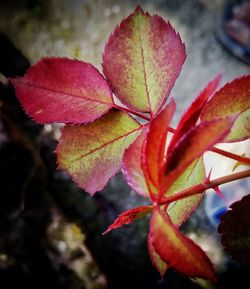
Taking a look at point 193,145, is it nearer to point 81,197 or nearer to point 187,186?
point 187,186

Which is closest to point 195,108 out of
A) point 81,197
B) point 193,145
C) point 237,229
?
point 193,145

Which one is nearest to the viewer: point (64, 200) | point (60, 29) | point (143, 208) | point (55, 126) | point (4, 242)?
point (143, 208)

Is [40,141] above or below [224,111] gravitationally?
above

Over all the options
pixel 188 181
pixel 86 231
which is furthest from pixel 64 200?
pixel 188 181

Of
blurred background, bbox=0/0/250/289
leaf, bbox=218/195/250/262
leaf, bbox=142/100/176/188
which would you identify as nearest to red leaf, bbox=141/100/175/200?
leaf, bbox=142/100/176/188

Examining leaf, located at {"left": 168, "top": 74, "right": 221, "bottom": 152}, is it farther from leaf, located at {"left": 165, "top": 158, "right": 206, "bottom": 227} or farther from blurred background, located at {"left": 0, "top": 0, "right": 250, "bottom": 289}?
blurred background, located at {"left": 0, "top": 0, "right": 250, "bottom": 289}

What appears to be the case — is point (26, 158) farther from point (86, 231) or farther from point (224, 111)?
point (224, 111)

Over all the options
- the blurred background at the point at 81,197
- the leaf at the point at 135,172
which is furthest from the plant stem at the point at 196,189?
the blurred background at the point at 81,197
